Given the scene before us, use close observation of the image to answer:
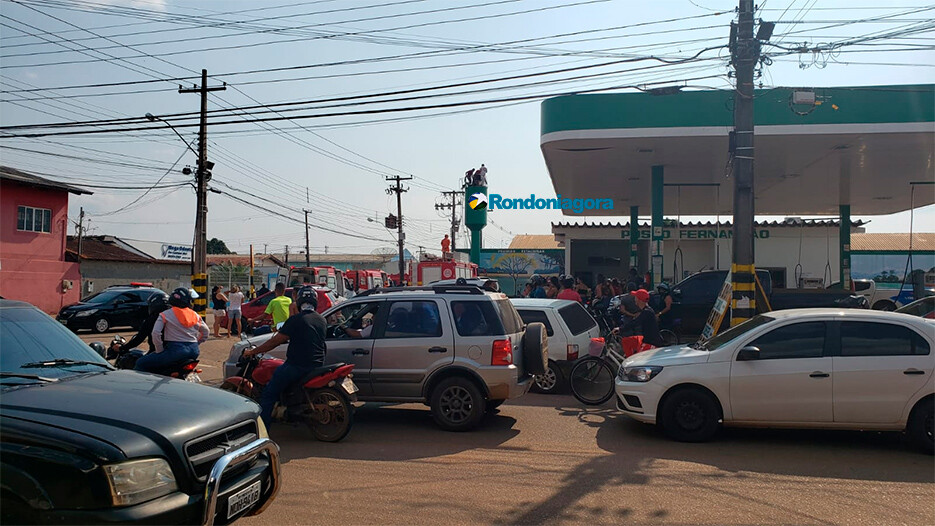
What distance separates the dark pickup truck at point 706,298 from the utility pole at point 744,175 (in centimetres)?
504

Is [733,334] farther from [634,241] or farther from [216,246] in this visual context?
[216,246]

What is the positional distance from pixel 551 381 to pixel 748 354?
396cm

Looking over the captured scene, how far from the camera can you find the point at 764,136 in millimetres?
18078

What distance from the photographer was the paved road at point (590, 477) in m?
5.65

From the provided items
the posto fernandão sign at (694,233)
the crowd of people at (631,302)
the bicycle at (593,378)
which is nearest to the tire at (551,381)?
the bicycle at (593,378)

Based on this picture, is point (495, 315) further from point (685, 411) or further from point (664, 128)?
point (664, 128)

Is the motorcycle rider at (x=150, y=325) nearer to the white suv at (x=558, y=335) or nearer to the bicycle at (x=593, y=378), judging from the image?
the white suv at (x=558, y=335)

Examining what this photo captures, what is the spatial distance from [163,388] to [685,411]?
18.9ft

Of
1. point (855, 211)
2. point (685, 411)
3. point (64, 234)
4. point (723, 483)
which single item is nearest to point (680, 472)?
point (723, 483)

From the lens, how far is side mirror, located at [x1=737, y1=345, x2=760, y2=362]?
26.2ft

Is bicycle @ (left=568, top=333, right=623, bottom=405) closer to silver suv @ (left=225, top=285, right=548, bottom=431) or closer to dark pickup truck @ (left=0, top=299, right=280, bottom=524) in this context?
silver suv @ (left=225, top=285, right=548, bottom=431)

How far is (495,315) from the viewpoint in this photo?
8789 mm

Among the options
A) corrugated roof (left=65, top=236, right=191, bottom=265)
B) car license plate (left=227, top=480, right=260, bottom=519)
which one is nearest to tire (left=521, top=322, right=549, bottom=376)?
car license plate (left=227, top=480, right=260, bottom=519)

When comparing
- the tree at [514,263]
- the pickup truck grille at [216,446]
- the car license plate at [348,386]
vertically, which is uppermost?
the tree at [514,263]
